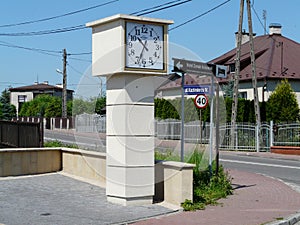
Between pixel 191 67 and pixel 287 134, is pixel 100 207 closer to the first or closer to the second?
pixel 191 67

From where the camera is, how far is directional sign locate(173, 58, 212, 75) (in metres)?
10.7

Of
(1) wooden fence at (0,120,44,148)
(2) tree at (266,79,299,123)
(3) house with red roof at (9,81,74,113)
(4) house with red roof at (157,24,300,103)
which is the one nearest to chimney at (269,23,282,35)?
(4) house with red roof at (157,24,300,103)

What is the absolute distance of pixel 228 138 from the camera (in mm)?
30859

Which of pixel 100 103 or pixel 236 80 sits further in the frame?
pixel 236 80

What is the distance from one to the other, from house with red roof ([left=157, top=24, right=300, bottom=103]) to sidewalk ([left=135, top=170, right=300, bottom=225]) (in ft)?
76.9

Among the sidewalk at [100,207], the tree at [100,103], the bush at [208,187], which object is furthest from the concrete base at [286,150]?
the bush at [208,187]

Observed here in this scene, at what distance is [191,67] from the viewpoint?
436 inches

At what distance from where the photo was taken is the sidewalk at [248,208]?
8.52 m

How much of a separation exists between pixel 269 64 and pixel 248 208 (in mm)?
33546

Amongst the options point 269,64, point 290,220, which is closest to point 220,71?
point 290,220

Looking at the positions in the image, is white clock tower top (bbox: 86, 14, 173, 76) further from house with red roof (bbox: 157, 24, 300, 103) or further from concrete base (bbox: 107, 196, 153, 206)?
house with red roof (bbox: 157, 24, 300, 103)

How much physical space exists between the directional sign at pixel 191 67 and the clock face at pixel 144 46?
3.24 ft

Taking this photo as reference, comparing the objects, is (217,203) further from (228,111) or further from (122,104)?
(228,111)

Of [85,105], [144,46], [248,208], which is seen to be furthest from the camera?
[85,105]
